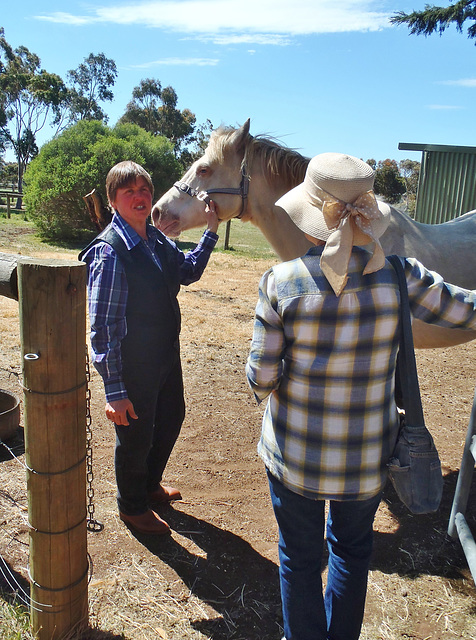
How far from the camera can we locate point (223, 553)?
2.73 meters

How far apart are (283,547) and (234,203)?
251 centimetres

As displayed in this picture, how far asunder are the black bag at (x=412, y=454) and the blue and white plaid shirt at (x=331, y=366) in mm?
40

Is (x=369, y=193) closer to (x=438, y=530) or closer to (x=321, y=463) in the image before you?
(x=321, y=463)

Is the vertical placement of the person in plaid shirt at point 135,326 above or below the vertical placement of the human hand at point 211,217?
below

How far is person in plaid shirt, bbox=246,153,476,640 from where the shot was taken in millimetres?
1534

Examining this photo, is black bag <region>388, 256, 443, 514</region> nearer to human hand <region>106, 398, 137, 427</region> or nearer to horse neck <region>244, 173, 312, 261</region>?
human hand <region>106, 398, 137, 427</region>

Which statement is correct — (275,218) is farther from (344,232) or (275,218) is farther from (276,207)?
(344,232)

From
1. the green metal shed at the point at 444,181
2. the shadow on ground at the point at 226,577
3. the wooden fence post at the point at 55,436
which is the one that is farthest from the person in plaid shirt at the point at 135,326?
the green metal shed at the point at 444,181

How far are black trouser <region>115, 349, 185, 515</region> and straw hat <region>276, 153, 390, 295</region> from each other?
1.32 m

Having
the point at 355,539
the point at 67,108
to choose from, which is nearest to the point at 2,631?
the point at 355,539

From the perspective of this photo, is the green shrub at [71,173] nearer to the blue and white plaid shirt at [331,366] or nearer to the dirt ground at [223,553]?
the dirt ground at [223,553]

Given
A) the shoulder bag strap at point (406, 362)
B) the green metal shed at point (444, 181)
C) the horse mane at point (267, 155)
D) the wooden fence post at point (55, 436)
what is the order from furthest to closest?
the green metal shed at point (444, 181), the horse mane at point (267, 155), the wooden fence post at point (55, 436), the shoulder bag strap at point (406, 362)

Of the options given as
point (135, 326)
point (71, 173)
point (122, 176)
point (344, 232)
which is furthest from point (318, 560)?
point (71, 173)

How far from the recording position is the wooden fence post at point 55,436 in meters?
1.80
